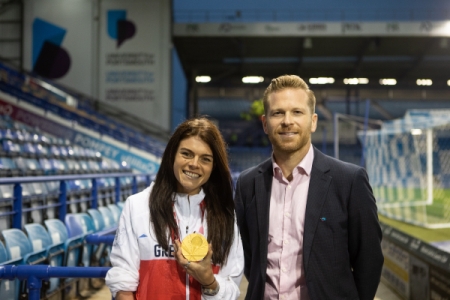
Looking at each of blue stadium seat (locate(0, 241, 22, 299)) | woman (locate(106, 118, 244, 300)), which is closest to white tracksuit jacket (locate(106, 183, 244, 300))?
woman (locate(106, 118, 244, 300))

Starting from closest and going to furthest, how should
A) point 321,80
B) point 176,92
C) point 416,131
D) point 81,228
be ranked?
point 81,228 < point 416,131 < point 176,92 < point 321,80

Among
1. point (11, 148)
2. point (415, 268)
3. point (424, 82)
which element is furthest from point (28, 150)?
point (424, 82)

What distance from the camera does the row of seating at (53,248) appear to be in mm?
3056

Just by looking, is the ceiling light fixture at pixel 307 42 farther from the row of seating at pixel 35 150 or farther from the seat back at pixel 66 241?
the seat back at pixel 66 241

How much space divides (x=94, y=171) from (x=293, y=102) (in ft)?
27.1

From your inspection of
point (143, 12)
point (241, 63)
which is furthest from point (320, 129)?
point (143, 12)

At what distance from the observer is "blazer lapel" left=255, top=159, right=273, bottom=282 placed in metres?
1.73

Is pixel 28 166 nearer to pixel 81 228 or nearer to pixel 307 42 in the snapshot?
pixel 81 228

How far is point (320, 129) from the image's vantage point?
24672 millimetres

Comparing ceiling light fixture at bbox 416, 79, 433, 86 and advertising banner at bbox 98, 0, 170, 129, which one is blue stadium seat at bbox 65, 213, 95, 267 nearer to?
advertising banner at bbox 98, 0, 170, 129

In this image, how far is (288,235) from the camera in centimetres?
175

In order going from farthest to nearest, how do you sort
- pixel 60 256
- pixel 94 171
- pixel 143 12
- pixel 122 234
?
pixel 143 12 → pixel 94 171 → pixel 60 256 → pixel 122 234

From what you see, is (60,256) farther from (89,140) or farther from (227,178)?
(89,140)

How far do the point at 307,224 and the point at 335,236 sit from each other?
114 mm
